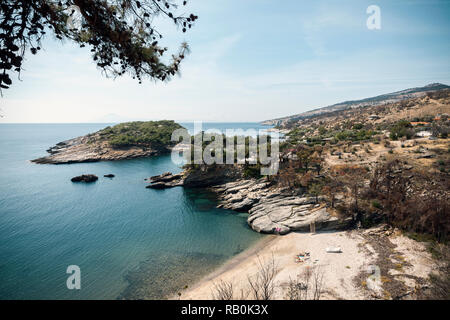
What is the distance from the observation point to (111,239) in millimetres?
20875

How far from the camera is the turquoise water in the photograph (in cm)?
1478

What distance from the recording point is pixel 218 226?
22.9 m

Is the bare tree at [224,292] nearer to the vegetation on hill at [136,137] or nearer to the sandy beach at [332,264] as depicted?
the sandy beach at [332,264]

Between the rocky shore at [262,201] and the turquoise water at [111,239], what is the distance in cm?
160

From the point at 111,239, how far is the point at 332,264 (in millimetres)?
20179

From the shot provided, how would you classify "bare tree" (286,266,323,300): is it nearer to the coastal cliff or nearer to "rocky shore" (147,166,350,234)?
"rocky shore" (147,166,350,234)

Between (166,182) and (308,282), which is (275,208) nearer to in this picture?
(308,282)

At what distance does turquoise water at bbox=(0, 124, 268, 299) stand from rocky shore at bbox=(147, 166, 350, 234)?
1599 millimetres

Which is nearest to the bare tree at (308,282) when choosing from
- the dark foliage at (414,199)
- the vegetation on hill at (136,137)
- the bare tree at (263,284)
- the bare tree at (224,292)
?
the bare tree at (263,284)

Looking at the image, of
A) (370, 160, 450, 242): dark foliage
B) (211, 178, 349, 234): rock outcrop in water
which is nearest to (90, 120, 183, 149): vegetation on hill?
(211, 178, 349, 234): rock outcrop in water

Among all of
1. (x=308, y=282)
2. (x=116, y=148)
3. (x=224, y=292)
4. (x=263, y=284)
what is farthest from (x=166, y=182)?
(x=116, y=148)

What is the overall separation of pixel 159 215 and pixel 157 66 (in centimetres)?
2364
